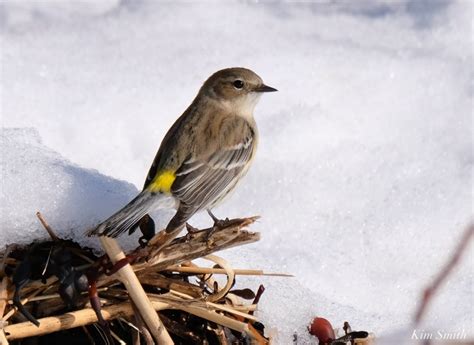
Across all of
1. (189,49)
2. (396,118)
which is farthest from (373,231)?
(189,49)

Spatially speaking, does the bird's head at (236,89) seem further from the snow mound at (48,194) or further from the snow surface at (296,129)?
the snow mound at (48,194)

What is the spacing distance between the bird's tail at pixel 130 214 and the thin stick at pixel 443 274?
1.99 meters

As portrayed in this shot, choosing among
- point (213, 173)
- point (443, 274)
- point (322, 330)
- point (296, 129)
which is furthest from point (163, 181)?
point (443, 274)

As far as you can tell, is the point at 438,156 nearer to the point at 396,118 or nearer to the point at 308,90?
the point at 396,118

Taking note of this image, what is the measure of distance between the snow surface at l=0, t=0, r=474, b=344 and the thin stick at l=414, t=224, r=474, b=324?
221 cm

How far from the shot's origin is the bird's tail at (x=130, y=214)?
10.3ft

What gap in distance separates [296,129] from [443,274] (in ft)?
16.6

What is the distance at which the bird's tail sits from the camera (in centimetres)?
314

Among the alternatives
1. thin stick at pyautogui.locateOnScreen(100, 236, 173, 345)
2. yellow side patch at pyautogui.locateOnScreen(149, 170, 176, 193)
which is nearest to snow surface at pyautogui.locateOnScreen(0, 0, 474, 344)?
yellow side patch at pyautogui.locateOnScreen(149, 170, 176, 193)

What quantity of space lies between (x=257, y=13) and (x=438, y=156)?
229 cm

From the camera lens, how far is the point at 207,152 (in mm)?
4496

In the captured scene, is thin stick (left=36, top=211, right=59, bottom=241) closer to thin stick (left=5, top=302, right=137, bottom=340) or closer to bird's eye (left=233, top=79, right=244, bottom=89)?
thin stick (left=5, top=302, right=137, bottom=340)

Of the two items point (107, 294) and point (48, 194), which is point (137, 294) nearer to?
point (107, 294)

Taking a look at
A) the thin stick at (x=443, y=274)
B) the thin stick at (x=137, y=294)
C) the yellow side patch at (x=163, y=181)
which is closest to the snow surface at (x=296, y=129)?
the yellow side patch at (x=163, y=181)
